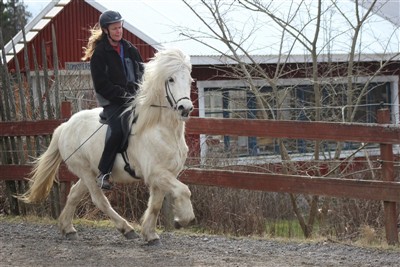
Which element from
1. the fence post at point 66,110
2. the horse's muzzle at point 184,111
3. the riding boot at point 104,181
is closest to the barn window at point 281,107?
the fence post at point 66,110

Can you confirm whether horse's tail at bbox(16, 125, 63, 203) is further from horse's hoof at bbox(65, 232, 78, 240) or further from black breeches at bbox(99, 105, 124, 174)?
black breeches at bbox(99, 105, 124, 174)

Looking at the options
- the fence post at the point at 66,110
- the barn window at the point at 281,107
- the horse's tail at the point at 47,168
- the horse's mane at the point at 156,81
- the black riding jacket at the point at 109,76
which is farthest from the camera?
the barn window at the point at 281,107

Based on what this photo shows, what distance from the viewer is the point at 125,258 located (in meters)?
7.52

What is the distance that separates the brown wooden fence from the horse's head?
68.1 inches

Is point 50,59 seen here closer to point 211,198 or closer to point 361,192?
point 211,198

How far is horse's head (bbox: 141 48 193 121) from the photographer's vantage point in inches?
296

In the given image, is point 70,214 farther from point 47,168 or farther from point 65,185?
point 65,185

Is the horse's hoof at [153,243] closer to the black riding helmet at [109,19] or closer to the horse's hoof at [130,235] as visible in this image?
the horse's hoof at [130,235]

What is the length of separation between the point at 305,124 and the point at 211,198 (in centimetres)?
260

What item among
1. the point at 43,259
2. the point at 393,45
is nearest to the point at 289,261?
the point at 43,259

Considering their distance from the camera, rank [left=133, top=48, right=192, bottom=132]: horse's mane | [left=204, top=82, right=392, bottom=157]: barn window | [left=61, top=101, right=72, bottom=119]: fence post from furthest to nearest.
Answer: [left=204, top=82, right=392, bottom=157]: barn window < [left=61, top=101, right=72, bottom=119]: fence post < [left=133, top=48, right=192, bottom=132]: horse's mane

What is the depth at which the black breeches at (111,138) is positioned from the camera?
8.23 meters

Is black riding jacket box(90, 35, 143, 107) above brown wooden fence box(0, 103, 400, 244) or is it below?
above

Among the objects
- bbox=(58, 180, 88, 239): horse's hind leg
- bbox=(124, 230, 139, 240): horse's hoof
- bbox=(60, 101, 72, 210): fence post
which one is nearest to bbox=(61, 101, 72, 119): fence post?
bbox=(60, 101, 72, 210): fence post
